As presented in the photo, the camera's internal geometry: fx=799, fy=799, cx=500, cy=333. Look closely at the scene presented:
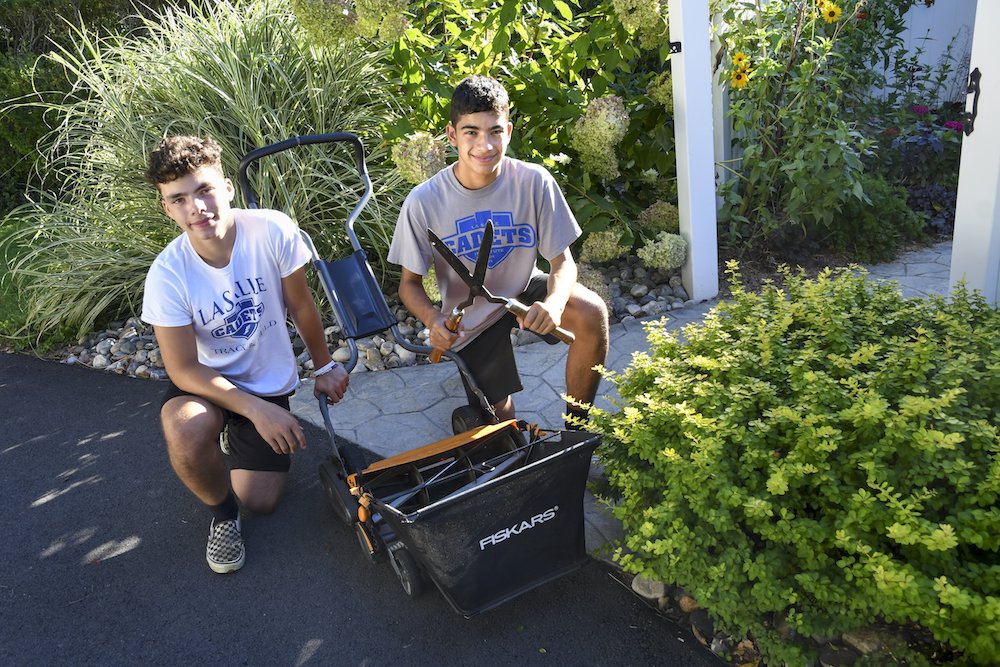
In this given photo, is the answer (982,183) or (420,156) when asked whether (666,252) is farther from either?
(982,183)

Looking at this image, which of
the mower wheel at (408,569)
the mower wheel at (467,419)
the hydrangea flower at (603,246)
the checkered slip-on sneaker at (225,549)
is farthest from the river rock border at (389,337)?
the mower wheel at (408,569)

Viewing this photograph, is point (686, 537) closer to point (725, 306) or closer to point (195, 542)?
point (725, 306)

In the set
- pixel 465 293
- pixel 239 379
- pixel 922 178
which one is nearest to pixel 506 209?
pixel 465 293

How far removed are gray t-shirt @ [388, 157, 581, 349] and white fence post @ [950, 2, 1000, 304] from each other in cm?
132

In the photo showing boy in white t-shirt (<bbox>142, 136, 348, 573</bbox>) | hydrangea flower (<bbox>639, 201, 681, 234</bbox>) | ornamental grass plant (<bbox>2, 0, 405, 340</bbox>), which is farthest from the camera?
ornamental grass plant (<bbox>2, 0, 405, 340</bbox>)

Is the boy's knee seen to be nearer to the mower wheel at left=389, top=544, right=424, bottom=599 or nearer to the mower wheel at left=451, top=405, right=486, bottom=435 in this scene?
the mower wheel at left=451, top=405, right=486, bottom=435

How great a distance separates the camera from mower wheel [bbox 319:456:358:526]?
2.48 meters

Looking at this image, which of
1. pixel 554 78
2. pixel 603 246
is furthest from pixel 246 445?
pixel 554 78

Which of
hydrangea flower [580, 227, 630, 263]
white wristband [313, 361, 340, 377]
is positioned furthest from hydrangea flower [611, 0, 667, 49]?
white wristband [313, 361, 340, 377]

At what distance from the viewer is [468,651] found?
2230 mm

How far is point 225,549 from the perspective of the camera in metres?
2.65

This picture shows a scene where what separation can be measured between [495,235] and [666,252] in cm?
160

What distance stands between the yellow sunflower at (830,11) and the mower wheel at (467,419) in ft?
8.88

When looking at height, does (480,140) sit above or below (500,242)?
above
